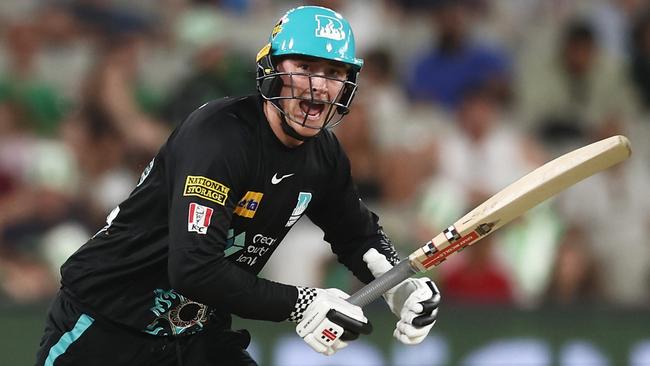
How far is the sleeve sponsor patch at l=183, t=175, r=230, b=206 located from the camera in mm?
4102

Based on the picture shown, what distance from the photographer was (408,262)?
4535mm

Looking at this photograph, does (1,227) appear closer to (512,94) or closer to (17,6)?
(17,6)

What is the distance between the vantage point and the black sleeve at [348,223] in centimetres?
478

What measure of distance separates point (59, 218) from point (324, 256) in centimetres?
169

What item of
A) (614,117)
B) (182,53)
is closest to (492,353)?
(614,117)

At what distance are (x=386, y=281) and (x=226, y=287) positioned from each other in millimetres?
697

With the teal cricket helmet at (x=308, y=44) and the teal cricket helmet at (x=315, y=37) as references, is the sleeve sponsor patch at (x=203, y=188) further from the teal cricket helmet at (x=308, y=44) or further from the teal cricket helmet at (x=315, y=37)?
the teal cricket helmet at (x=315, y=37)

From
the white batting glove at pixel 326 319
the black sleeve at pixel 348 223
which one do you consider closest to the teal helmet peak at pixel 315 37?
the black sleeve at pixel 348 223

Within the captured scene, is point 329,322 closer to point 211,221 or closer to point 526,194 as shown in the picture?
point 211,221

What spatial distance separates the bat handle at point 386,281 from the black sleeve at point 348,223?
358 mm

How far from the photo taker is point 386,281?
14.8 ft

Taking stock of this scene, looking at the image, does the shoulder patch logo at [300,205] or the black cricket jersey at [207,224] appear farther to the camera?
the shoulder patch logo at [300,205]

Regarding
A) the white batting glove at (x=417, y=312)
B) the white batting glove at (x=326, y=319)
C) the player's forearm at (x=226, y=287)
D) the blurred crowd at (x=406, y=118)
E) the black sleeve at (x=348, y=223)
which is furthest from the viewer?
the blurred crowd at (x=406, y=118)

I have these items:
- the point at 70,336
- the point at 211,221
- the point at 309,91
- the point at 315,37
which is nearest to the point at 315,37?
the point at 315,37
